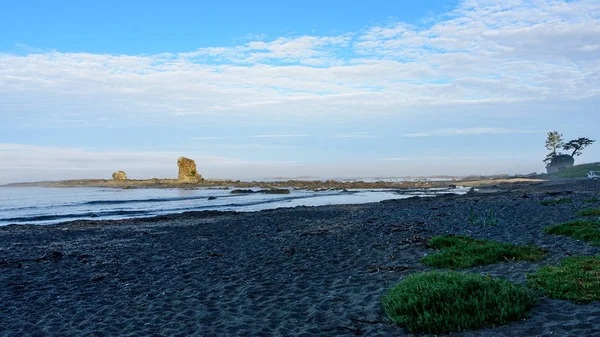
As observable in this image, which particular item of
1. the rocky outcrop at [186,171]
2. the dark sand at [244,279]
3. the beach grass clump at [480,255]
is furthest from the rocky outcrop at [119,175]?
the beach grass clump at [480,255]

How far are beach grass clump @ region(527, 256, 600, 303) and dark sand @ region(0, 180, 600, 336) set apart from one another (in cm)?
27

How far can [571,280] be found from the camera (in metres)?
7.02

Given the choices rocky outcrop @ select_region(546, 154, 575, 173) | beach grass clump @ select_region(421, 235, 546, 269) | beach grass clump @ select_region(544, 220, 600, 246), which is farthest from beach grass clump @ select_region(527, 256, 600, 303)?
rocky outcrop @ select_region(546, 154, 575, 173)

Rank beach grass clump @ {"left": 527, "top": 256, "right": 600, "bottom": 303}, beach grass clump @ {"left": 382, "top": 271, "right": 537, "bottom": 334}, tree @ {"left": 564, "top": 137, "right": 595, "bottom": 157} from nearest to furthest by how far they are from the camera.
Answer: beach grass clump @ {"left": 382, "top": 271, "right": 537, "bottom": 334} < beach grass clump @ {"left": 527, "top": 256, "right": 600, "bottom": 303} < tree @ {"left": 564, "top": 137, "right": 595, "bottom": 157}

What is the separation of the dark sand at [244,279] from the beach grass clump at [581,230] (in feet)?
1.12

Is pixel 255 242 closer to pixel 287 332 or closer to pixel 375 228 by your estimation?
pixel 375 228

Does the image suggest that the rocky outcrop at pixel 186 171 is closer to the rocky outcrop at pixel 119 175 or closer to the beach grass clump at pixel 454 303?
the rocky outcrop at pixel 119 175

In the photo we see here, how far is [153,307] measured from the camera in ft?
26.5

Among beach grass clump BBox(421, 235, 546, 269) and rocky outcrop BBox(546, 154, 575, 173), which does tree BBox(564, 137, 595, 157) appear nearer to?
rocky outcrop BBox(546, 154, 575, 173)

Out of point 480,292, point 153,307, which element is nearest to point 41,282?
point 153,307

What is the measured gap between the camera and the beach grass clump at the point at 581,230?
35.7 ft

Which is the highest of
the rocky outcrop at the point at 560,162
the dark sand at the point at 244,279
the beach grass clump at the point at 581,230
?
the rocky outcrop at the point at 560,162

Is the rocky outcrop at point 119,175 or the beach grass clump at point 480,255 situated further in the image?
the rocky outcrop at point 119,175

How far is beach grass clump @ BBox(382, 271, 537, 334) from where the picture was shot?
231 inches
